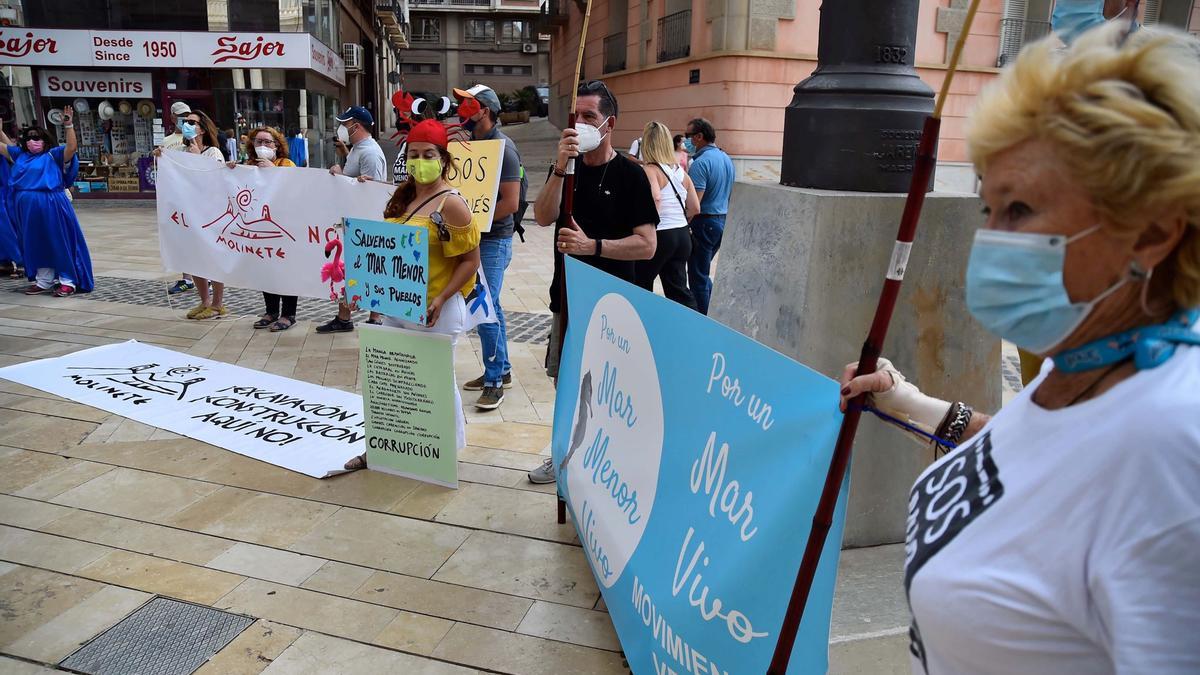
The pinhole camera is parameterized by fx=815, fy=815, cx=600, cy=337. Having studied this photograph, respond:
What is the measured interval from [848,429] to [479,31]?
71448 mm

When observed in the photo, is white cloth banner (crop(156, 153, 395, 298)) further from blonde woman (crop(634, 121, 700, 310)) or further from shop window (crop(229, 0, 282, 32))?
shop window (crop(229, 0, 282, 32))

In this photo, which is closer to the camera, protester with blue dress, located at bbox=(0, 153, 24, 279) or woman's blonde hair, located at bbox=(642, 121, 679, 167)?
woman's blonde hair, located at bbox=(642, 121, 679, 167)

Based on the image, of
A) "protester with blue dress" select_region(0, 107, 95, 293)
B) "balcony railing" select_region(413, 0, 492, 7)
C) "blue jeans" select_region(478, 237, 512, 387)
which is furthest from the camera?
"balcony railing" select_region(413, 0, 492, 7)

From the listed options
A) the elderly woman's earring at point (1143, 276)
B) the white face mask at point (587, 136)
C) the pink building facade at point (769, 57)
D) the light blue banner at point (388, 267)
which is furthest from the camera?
the pink building facade at point (769, 57)

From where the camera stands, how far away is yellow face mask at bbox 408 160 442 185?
392 centimetres

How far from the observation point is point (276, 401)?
541cm

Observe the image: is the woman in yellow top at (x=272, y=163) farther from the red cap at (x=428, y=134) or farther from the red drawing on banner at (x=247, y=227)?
the red cap at (x=428, y=134)

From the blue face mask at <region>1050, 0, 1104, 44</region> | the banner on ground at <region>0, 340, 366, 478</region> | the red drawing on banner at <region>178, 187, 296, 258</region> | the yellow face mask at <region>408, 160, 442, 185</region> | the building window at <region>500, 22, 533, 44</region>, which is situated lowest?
Result: the banner on ground at <region>0, 340, 366, 478</region>

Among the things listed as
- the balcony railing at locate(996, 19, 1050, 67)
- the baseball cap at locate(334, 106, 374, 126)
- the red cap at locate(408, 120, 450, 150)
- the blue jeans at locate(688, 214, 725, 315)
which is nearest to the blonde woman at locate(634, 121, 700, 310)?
the blue jeans at locate(688, 214, 725, 315)

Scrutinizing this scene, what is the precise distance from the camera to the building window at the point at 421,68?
68750 mm

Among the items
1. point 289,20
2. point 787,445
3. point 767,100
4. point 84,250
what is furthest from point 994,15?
point 787,445

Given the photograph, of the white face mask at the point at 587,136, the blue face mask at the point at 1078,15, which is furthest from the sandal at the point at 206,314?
the blue face mask at the point at 1078,15

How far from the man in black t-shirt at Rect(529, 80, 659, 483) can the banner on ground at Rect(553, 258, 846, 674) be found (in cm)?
81

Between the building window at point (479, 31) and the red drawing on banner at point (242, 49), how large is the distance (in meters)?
51.4
